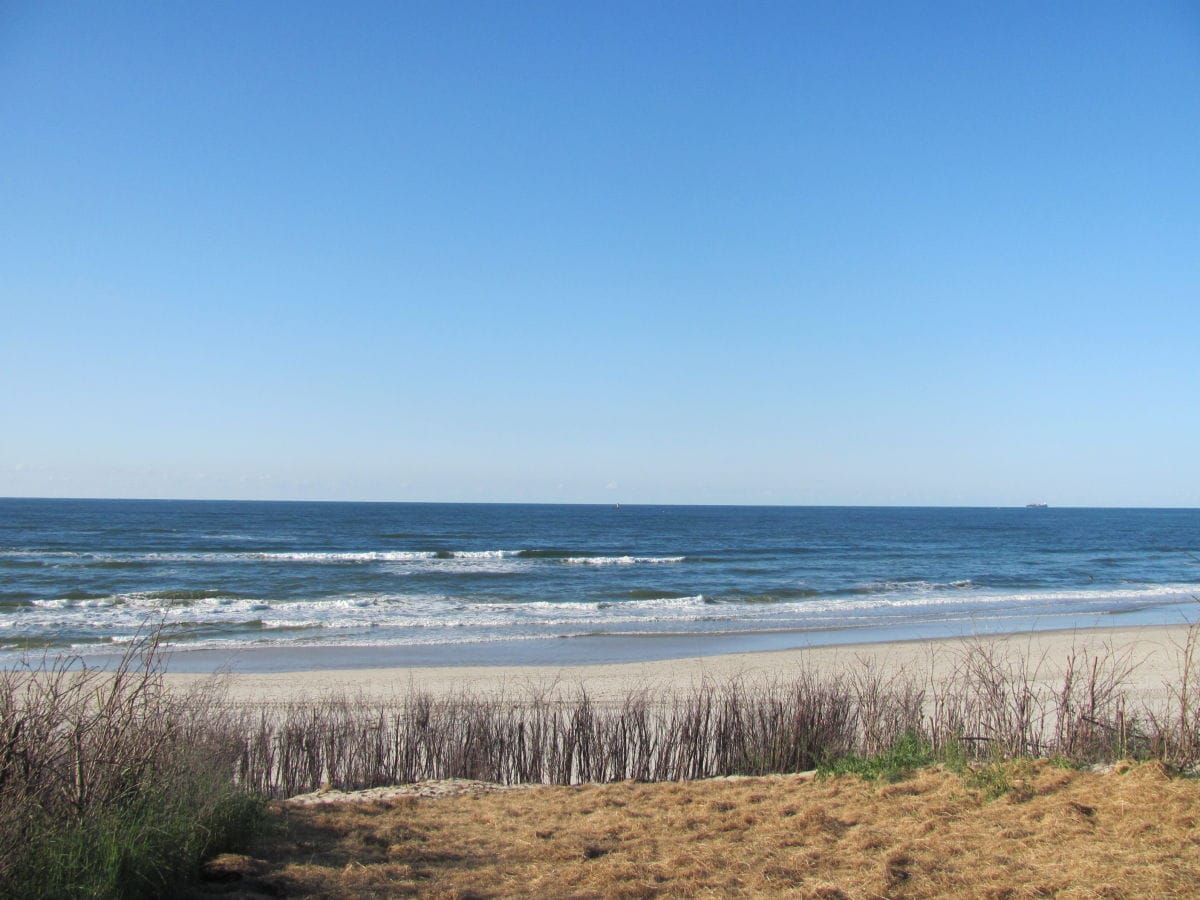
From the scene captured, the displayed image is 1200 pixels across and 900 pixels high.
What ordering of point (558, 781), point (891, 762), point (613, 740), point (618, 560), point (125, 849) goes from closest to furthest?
point (125, 849)
point (891, 762)
point (558, 781)
point (613, 740)
point (618, 560)

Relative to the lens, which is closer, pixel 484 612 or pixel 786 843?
pixel 786 843

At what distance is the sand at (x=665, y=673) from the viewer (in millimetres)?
16656

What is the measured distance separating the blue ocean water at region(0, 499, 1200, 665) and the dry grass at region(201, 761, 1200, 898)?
4.44 m

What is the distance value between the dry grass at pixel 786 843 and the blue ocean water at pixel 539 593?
4.44 metres

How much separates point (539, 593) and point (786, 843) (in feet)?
95.6

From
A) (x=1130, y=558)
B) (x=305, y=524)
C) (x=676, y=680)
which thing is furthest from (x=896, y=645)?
(x=305, y=524)

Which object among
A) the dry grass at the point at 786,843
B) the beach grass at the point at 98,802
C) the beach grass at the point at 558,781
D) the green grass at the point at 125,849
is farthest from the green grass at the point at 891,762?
the green grass at the point at 125,849

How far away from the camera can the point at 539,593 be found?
35.5 meters

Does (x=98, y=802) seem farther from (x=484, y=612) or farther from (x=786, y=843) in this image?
(x=484, y=612)

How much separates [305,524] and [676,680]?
3177 inches

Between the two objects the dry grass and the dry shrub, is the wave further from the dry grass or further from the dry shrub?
the dry grass

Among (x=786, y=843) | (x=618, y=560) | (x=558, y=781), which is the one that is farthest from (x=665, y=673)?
(x=618, y=560)

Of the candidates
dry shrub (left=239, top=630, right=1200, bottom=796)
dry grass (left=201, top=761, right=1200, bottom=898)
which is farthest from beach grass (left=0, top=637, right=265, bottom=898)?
dry shrub (left=239, top=630, right=1200, bottom=796)

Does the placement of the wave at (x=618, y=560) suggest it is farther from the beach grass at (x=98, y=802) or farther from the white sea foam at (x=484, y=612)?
the beach grass at (x=98, y=802)
